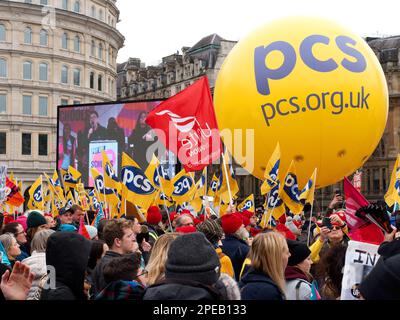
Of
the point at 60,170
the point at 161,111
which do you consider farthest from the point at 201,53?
the point at 161,111

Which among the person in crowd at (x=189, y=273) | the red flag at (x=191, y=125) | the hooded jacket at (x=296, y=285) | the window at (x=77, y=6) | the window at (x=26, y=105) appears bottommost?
the hooded jacket at (x=296, y=285)

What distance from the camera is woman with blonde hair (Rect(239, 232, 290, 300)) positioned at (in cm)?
451

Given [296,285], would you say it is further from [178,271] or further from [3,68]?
[3,68]

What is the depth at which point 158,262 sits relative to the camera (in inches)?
193

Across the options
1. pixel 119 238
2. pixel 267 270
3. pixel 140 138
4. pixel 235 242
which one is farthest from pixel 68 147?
pixel 267 270

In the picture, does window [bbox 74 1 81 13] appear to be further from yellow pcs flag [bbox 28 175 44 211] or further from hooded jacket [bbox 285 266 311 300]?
hooded jacket [bbox 285 266 311 300]

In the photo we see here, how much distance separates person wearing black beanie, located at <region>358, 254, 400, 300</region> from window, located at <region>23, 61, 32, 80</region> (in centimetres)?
5788

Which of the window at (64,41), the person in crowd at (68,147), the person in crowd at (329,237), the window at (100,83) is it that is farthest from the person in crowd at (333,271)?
the window at (100,83)

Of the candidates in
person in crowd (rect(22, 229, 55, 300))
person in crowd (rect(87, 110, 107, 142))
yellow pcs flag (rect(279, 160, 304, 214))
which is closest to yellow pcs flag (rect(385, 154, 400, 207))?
yellow pcs flag (rect(279, 160, 304, 214))

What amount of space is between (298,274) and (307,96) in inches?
228

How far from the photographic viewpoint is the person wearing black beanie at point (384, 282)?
3158 millimetres

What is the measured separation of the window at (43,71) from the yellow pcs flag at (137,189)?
48531 millimetres

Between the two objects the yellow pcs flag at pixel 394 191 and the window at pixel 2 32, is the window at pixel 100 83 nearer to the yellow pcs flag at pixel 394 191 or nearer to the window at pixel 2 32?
the window at pixel 2 32
